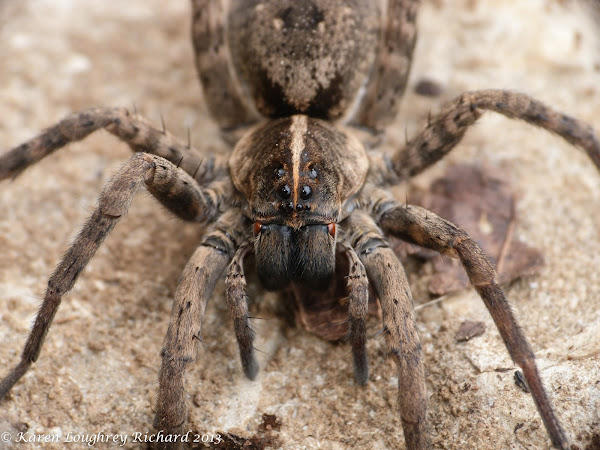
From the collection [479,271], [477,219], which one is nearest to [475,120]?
[477,219]

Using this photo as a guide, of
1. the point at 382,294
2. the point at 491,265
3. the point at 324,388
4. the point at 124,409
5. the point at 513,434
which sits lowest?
the point at 124,409

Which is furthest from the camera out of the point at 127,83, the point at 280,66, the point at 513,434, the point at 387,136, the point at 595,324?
the point at 127,83

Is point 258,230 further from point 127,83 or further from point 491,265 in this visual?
point 127,83

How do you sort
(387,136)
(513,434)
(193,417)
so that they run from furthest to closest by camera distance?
(387,136) → (193,417) → (513,434)

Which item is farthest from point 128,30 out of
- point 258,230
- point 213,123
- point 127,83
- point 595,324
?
point 595,324

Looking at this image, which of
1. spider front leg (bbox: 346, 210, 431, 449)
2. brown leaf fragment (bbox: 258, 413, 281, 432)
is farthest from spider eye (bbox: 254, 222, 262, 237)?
brown leaf fragment (bbox: 258, 413, 281, 432)

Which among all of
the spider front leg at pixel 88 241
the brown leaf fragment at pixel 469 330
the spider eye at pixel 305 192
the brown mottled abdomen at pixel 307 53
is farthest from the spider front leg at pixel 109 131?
A: the brown leaf fragment at pixel 469 330

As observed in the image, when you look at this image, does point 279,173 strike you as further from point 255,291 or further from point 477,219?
point 477,219

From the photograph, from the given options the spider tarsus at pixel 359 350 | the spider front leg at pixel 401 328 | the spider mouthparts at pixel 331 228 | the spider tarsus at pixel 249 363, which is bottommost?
the spider tarsus at pixel 249 363

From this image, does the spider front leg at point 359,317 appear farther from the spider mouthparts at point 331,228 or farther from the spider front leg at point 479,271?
the spider front leg at point 479,271
